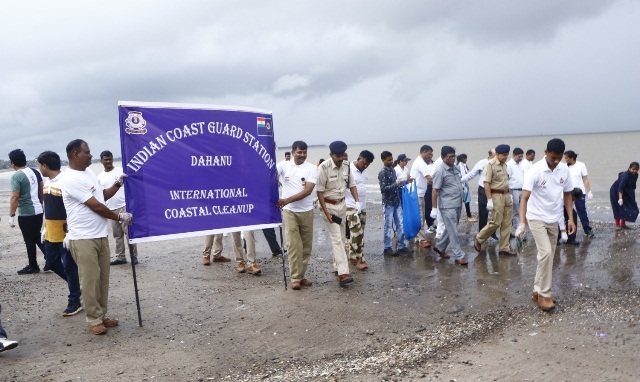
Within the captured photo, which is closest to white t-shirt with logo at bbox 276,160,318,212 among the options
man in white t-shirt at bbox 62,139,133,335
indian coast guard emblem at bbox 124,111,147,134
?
A: indian coast guard emblem at bbox 124,111,147,134

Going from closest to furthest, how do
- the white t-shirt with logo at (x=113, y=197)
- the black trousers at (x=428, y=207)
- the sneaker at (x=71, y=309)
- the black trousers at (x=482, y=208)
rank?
the sneaker at (x=71, y=309) → the white t-shirt with logo at (x=113, y=197) → the black trousers at (x=482, y=208) → the black trousers at (x=428, y=207)

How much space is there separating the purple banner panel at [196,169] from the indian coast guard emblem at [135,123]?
0.03ft

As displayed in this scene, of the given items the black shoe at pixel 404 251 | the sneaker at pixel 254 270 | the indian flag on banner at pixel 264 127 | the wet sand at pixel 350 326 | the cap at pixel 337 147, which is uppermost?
the indian flag on banner at pixel 264 127

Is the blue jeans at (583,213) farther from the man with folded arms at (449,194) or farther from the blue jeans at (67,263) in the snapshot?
the blue jeans at (67,263)

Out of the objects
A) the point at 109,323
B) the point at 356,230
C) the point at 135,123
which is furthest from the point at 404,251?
the point at 135,123

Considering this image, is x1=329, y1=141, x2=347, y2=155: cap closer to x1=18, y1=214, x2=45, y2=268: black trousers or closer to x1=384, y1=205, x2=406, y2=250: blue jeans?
x1=384, y1=205, x2=406, y2=250: blue jeans

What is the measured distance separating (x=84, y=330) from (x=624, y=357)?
5512 mm

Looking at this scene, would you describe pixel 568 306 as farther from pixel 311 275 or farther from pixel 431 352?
pixel 311 275

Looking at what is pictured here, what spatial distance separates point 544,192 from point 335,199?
2.82 meters

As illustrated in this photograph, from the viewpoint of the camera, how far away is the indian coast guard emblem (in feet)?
17.5

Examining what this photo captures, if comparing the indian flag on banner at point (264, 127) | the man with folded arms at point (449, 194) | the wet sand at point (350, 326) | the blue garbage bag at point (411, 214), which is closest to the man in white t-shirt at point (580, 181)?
the wet sand at point (350, 326)

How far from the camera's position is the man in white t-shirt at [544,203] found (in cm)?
563

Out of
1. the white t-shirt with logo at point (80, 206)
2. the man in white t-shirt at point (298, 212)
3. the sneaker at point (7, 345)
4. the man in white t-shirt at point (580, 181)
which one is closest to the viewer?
the sneaker at point (7, 345)

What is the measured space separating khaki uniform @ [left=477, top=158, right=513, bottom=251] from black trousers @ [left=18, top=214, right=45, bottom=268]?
800 centimetres
